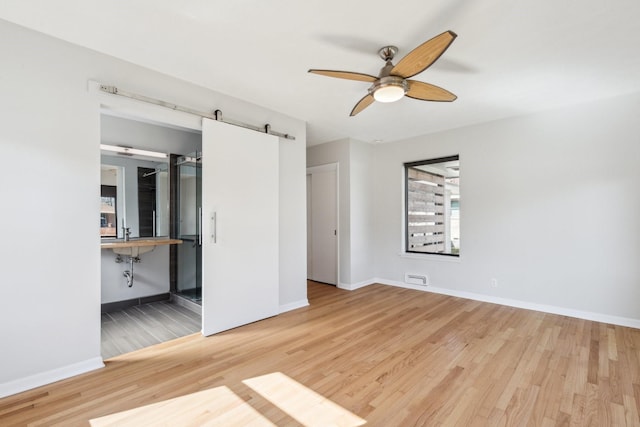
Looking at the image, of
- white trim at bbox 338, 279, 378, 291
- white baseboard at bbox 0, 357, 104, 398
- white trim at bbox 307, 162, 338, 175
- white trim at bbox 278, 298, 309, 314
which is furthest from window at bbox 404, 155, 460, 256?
white baseboard at bbox 0, 357, 104, 398

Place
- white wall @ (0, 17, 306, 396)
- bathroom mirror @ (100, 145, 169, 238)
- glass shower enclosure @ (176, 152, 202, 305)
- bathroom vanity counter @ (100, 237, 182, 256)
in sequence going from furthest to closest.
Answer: glass shower enclosure @ (176, 152, 202, 305) < bathroom mirror @ (100, 145, 169, 238) < bathroom vanity counter @ (100, 237, 182, 256) < white wall @ (0, 17, 306, 396)

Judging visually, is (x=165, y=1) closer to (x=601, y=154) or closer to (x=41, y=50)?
(x=41, y=50)

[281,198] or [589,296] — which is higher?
[281,198]

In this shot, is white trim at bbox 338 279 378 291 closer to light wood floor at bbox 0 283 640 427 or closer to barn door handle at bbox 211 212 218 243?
light wood floor at bbox 0 283 640 427

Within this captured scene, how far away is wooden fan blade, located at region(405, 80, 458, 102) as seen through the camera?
2.44m

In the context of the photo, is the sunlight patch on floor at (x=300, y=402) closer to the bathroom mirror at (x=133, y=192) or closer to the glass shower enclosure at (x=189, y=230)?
the glass shower enclosure at (x=189, y=230)

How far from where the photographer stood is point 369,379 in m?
2.24

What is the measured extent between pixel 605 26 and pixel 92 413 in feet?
14.0

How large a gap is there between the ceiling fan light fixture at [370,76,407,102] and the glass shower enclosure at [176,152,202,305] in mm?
2596

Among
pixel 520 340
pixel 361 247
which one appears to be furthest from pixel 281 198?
pixel 520 340

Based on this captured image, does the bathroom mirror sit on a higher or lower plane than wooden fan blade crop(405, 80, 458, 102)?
lower

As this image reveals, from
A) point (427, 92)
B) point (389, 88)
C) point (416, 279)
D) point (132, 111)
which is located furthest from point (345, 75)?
point (416, 279)

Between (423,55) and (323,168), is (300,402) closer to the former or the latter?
(423,55)

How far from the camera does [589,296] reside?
3.52 m
